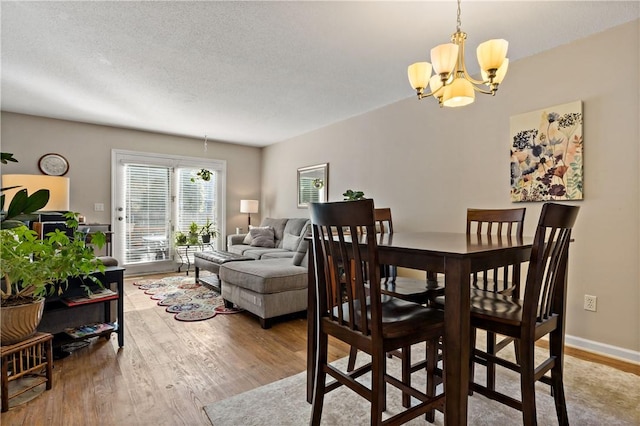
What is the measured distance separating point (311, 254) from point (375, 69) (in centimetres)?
215

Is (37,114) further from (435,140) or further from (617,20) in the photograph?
(617,20)

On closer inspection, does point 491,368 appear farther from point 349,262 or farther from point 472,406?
point 349,262

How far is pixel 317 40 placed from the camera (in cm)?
253

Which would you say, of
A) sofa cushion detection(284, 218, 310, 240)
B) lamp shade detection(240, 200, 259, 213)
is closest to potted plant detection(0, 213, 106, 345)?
sofa cushion detection(284, 218, 310, 240)

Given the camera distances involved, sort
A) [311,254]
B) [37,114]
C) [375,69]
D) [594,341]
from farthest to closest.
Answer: [37,114], [375,69], [594,341], [311,254]

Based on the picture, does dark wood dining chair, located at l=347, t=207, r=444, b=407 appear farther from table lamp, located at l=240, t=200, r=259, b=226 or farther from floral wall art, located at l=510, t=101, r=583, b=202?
table lamp, located at l=240, t=200, r=259, b=226

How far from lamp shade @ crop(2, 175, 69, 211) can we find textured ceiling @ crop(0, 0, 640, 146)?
970mm

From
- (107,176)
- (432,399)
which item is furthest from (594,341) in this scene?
(107,176)

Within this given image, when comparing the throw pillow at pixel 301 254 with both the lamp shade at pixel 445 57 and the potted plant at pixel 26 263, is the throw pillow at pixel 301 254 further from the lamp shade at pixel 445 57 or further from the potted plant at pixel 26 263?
the lamp shade at pixel 445 57

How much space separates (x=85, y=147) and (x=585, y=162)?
598 cm

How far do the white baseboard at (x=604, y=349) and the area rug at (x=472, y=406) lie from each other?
0.27 meters

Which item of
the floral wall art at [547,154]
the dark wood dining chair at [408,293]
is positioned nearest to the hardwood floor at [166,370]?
the dark wood dining chair at [408,293]

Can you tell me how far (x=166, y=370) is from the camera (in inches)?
84.4

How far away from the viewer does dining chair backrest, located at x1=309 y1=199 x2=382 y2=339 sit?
119cm
